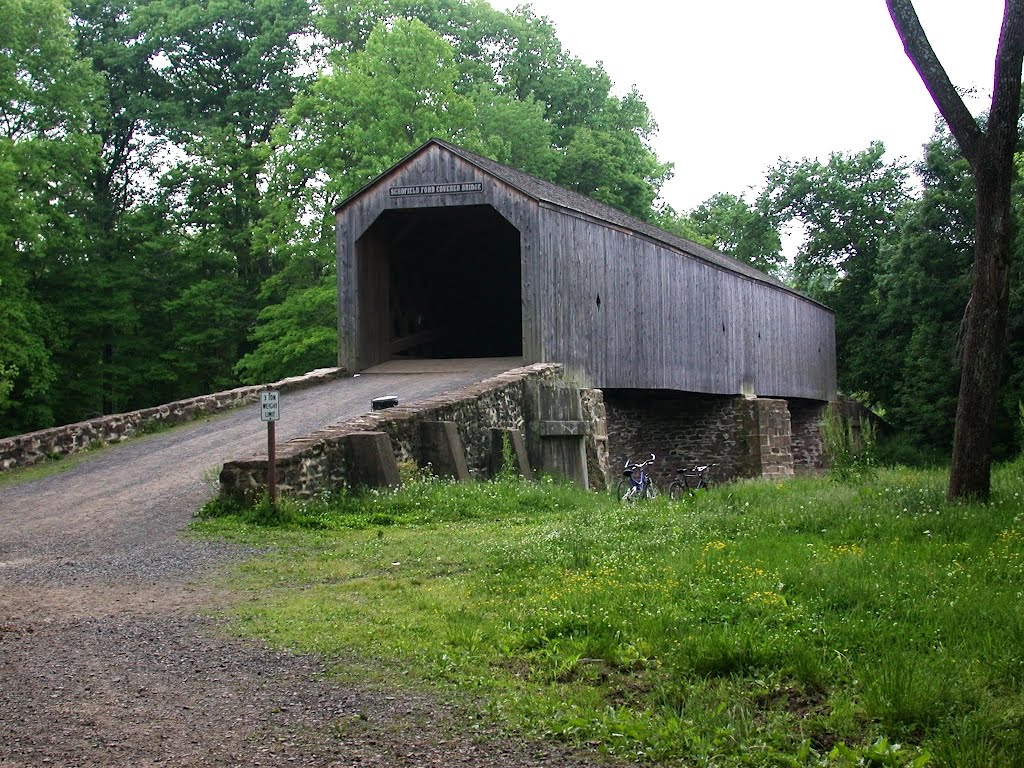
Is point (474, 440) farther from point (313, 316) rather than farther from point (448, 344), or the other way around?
point (313, 316)

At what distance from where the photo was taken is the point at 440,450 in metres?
12.2

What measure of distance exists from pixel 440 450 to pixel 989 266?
6.22m

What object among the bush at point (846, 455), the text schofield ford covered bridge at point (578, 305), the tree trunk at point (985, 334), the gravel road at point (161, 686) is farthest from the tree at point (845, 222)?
the gravel road at point (161, 686)

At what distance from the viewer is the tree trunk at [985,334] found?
8.40 meters

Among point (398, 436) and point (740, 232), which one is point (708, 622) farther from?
point (740, 232)

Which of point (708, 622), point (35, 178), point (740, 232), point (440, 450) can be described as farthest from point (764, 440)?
point (708, 622)

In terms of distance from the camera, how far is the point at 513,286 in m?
24.5

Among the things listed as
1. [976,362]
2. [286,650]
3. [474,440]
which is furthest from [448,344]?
[286,650]

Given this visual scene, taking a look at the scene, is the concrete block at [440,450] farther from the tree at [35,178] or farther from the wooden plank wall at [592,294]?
the tree at [35,178]

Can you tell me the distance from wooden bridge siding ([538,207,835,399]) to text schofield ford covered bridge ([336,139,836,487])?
0.12 ft

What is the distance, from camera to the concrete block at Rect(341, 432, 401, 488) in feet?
35.6

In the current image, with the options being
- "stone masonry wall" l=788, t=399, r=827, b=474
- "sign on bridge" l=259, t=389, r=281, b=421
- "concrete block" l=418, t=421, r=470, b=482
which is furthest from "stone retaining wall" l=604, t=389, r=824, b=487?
"sign on bridge" l=259, t=389, r=281, b=421

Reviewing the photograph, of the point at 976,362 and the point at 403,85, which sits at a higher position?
the point at 403,85

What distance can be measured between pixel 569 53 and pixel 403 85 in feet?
48.0
